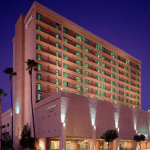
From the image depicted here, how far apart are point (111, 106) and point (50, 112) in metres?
19.9

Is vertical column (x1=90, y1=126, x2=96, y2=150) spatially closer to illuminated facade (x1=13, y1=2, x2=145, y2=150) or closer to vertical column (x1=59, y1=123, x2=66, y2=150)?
illuminated facade (x1=13, y1=2, x2=145, y2=150)

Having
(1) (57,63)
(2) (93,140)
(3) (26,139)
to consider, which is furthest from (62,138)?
(1) (57,63)

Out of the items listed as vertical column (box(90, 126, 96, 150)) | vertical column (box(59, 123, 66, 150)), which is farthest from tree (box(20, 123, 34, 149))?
vertical column (box(90, 126, 96, 150))

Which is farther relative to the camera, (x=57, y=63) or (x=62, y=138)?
(x=57, y=63)

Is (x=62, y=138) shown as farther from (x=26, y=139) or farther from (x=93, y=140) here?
(x=26, y=139)

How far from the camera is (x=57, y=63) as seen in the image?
71125mm

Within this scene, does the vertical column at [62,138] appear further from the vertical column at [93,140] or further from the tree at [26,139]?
the tree at [26,139]

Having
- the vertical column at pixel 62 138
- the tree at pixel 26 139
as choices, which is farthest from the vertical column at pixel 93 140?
the tree at pixel 26 139

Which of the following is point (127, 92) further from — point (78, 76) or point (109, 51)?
point (78, 76)

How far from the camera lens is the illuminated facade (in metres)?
Result: 65.5

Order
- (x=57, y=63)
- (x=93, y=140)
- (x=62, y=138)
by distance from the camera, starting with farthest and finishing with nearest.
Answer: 1. (x=57, y=63)
2. (x=93, y=140)
3. (x=62, y=138)

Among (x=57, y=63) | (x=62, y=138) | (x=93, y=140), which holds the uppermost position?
(x=57, y=63)

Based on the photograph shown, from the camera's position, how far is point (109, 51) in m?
93.6

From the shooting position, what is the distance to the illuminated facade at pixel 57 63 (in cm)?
6550
